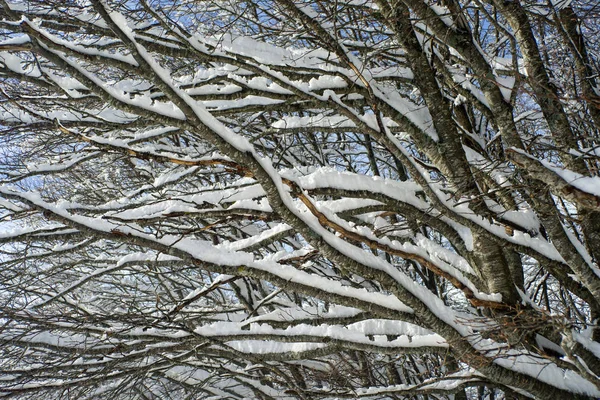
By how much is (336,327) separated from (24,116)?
296cm

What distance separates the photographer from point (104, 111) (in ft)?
13.3

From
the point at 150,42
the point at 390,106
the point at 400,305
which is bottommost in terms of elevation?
the point at 400,305

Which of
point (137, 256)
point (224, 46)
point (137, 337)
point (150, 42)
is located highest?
point (150, 42)

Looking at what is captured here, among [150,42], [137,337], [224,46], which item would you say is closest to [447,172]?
[224,46]

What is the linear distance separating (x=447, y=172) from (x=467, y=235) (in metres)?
0.53

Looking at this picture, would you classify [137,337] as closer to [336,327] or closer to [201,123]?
[336,327]

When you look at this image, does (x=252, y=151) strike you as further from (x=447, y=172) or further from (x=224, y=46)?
(x=447, y=172)

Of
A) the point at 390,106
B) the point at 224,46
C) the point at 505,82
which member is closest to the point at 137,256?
the point at 224,46

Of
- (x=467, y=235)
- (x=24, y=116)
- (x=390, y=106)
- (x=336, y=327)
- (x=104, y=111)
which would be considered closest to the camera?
(x=336, y=327)

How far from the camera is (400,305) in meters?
2.74

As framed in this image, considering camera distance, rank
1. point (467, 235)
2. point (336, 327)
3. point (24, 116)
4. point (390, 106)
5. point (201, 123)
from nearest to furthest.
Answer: point (201, 123)
point (336, 327)
point (390, 106)
point (467, 235)
point (24, 116)

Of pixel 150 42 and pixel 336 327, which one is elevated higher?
pixel 150 42

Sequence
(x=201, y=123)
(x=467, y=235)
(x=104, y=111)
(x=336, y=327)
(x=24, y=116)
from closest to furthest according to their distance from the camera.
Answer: (x=201, y=123), (x=336, y=327), (x=467, y=235), (x=24, y=116), (x=104, y=111)

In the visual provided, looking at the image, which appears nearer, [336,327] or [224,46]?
[336,327]
